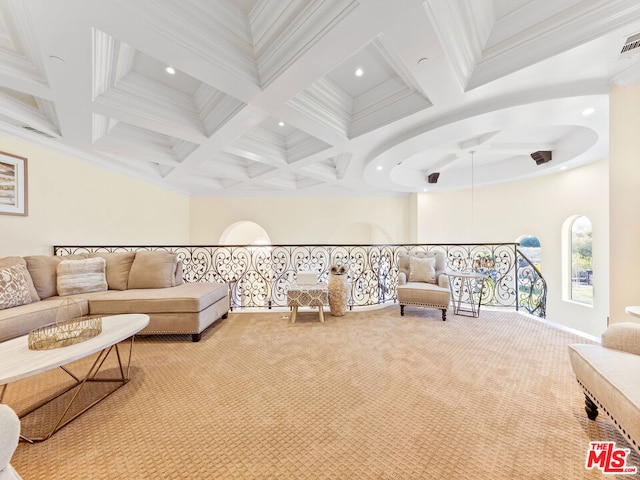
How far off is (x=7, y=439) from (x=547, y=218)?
27.3 feet

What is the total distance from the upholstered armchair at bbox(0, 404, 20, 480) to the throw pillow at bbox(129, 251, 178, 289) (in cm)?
293

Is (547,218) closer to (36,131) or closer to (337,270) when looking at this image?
(337,270)

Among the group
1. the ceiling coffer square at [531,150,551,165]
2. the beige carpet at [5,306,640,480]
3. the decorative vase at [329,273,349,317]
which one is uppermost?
the ceiling coffer square at [531,150,551,165]

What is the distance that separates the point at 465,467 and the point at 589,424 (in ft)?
3.38

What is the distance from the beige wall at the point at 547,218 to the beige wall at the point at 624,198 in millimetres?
2992

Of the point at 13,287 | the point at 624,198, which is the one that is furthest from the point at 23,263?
the point at 624,198

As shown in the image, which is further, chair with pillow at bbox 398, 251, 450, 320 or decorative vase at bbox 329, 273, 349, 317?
decorative vase at bbox 329, 273, 349, 317

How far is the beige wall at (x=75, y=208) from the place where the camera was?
11.9ft

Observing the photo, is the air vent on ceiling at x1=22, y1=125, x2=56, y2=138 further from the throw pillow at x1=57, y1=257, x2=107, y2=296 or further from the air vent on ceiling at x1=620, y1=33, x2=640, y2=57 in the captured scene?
the air vent on ceiling at x1=620, y1=33, x2=640, y2=57

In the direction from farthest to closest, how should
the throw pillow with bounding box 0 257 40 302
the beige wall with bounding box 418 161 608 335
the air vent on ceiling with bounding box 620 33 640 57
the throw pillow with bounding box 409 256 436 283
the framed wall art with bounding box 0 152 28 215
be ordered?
the beige wall with bounding box 418 161 608 335 < the throw pillow with bounding box 409 256 436 283 < the framed wall art with bounding box 0 152 28 215 < the throw pillow with bounding box 0 257 40 302 < the air vent on ceiling with bounding box 620 33 640 57

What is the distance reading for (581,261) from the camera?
18.0 feet

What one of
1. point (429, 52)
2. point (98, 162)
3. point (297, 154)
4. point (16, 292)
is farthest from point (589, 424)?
point (98, 162)

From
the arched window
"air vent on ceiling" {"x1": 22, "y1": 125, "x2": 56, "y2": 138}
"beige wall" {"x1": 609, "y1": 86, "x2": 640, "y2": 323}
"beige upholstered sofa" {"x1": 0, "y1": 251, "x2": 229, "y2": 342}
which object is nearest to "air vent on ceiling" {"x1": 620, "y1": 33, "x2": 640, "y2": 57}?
"beige wall" {"x1": 609, "y1": 86, "x2": 640, "y2": 323}

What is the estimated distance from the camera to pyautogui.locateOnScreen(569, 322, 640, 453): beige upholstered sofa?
1.20 meters
